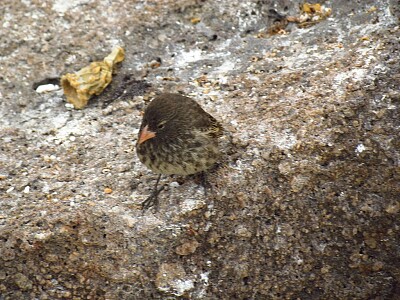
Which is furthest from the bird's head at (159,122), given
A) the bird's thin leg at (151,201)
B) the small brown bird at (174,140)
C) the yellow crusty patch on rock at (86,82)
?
the yellow crusty patch on rock at (86,82)

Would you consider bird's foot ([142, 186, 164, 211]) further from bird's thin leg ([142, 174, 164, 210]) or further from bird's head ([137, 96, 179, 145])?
bird's head ([137, 96, 179, 145])

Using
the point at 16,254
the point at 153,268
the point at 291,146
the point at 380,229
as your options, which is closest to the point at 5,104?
the point at 16,254

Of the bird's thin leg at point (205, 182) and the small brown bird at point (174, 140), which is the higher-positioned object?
the small brown bird at point (174, 140)

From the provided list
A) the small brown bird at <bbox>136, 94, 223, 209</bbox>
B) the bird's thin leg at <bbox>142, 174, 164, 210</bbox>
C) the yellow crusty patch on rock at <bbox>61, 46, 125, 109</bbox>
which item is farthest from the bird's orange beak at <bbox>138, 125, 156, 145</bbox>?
the yellow crusty patch on rock at <bbox>61, 46, 125, 109</bbox>

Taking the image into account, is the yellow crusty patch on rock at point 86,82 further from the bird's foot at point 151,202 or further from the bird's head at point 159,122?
the bird's foot at point 151,202

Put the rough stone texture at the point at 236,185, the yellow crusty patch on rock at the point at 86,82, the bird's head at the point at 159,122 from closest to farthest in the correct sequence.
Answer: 1. the rough stone texture at the point at 236,185
2. the bird's head at the point at 159,122
3. the yellow crusty patch on rock at the point at 86,82
